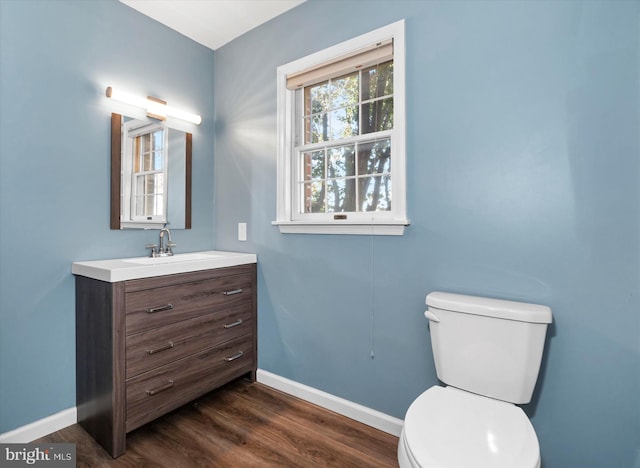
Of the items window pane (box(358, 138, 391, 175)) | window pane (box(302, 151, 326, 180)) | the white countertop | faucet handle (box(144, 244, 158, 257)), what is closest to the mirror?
faucet handle (box(144, 244, 158, 257))

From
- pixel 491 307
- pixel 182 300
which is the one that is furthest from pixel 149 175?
pixel 491 307

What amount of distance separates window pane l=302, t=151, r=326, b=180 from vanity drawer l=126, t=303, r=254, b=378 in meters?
0.99

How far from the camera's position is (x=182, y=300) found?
1.82 m

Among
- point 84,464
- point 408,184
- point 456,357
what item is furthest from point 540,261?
point 84,464

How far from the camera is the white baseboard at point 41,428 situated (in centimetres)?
159

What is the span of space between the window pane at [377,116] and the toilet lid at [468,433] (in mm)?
1364

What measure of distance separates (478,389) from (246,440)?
116cm

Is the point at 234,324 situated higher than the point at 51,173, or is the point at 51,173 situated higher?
the point at 51,173

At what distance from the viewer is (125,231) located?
2.07 metres

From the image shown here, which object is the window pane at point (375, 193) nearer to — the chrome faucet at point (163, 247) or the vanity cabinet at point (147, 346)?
the vanity cabinet at point (147, 346)

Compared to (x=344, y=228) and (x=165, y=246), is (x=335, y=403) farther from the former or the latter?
(x=165, y=246)

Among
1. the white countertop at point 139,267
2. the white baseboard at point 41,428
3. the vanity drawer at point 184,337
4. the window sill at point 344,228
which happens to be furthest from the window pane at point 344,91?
the white baseboard at point 41,428

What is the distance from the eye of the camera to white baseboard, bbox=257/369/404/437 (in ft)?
5.65

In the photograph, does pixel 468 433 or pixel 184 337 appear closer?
pixel 468 433
